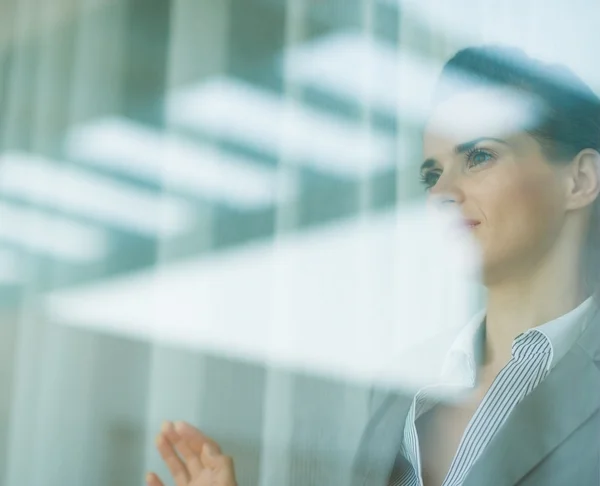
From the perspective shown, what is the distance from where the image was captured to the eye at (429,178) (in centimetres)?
129

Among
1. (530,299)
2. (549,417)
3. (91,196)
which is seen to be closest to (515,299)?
(530,299)

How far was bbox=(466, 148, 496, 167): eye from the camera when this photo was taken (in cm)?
126

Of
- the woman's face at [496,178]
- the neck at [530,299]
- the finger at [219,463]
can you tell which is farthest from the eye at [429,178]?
the finger at [219,463]

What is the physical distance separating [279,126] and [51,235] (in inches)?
14.8

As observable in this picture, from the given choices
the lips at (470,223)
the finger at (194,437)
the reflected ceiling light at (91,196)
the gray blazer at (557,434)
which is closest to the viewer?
the gray blazer at (557,434)

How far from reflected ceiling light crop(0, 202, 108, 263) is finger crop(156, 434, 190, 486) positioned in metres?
0.29

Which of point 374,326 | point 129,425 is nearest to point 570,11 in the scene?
point 374,326

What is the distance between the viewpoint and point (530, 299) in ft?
3.98

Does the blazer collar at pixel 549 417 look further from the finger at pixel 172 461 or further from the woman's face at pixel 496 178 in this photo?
the finger at pixel 172 461

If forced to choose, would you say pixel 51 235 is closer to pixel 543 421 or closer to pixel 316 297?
pixel 316 297

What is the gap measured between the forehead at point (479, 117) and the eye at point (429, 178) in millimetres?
33

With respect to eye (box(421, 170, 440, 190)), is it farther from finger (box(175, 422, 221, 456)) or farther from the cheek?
finger (box(175, 422, 221, 456))

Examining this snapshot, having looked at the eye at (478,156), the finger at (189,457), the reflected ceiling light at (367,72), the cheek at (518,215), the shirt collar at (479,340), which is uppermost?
the reflected ceiling light at (367,72)

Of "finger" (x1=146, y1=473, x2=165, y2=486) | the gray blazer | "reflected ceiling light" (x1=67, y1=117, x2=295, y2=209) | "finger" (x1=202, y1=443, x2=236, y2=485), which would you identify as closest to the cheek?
the gray blazer
